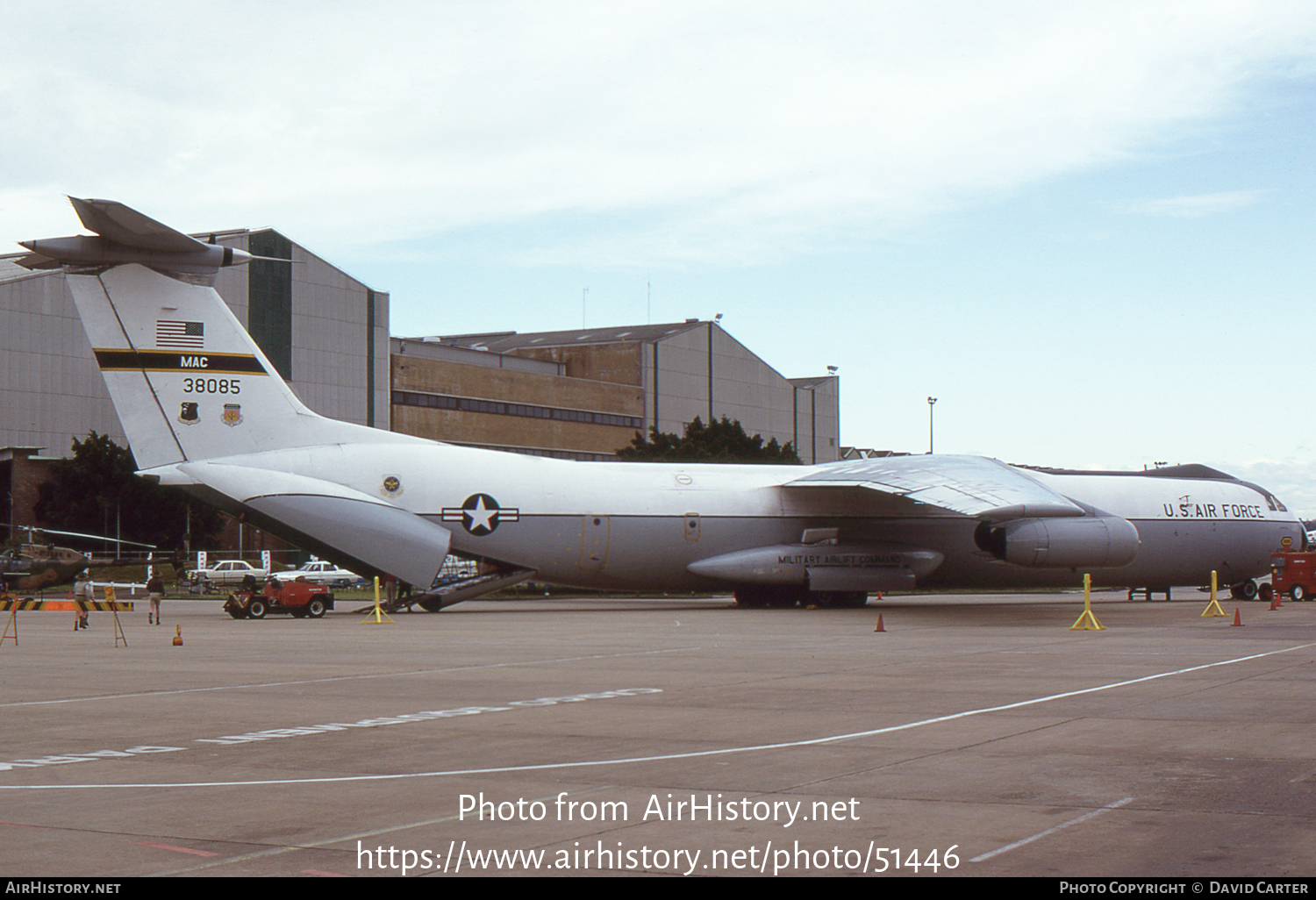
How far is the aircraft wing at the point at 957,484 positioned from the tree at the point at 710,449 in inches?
933

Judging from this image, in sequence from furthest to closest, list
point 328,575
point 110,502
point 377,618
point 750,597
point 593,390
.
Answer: point 593,390 → point 110,502 → point 328,575 → point 750,597 → point 377,618

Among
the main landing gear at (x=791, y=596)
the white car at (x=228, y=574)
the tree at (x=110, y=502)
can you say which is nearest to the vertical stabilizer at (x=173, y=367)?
the main landing gear at (x=791, y=596)

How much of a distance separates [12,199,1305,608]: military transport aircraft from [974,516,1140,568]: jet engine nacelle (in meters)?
0.04

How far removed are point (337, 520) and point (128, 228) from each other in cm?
762

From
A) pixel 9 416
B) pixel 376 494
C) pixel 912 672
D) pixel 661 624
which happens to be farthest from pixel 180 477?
pixel 9 416

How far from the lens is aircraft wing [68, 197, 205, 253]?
24.4 metres

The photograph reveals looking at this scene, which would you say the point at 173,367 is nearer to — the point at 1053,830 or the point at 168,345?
the point at 168,345

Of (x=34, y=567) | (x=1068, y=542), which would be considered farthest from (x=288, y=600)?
(x=1068, y=542)

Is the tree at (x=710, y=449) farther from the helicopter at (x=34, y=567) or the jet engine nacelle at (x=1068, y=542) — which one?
the jet engine nacelle at (x=1068, y=542)

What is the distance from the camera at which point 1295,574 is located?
35406 mm

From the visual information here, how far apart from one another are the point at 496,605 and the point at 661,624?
39.5ft

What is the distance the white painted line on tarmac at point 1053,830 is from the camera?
592 cm

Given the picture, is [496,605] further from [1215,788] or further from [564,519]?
[1215,788]

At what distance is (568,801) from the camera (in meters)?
7.33
